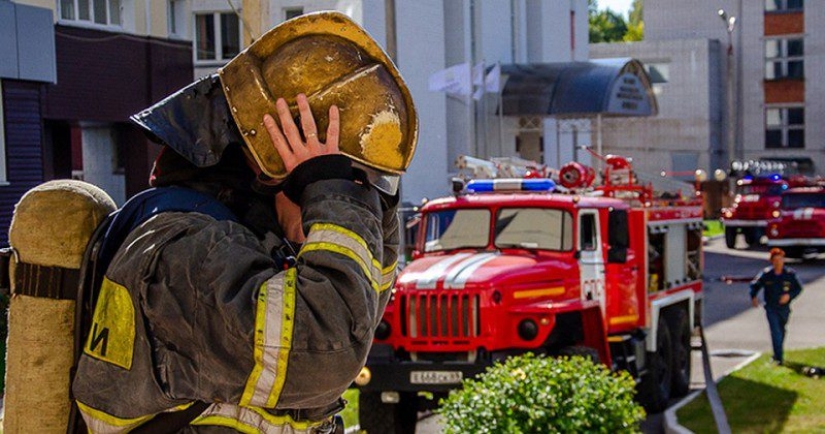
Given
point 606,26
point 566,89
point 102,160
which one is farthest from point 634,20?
point 102,160

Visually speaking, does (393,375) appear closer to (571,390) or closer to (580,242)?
(580,242)

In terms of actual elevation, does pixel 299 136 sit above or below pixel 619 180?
above

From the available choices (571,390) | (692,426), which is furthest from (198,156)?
(692,426)

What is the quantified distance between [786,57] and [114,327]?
2230 inches

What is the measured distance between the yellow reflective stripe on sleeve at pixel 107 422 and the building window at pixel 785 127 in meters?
56.9

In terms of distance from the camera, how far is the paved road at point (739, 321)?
16.5 metres

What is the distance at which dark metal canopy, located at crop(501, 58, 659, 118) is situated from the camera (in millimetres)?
33656

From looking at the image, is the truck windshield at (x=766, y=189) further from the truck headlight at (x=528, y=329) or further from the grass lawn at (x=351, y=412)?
the truck headlight at (x=528, y=329)

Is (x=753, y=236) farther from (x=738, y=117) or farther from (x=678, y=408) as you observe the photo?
(x=678, y=408)

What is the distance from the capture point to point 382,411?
37.7 ft

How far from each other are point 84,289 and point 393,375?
8.40 metres

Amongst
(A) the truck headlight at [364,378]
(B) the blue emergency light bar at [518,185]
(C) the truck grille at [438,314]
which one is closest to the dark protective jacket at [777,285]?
(B) the blue emergency light bar at [518,185]

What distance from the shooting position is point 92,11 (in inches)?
760

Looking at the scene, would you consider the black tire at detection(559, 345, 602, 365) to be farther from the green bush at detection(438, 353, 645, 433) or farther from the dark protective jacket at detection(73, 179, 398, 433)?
the dark protective jacket at detection(73, 179, 398, 433)
